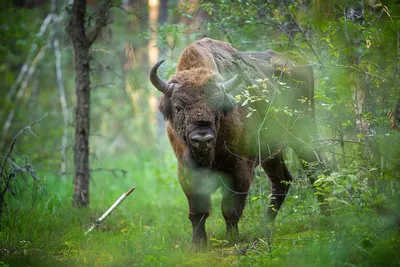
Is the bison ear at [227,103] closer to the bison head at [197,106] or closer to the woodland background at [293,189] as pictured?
the bison head at [197,106]

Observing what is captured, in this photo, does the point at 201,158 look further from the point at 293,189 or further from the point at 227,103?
the point at 293,189

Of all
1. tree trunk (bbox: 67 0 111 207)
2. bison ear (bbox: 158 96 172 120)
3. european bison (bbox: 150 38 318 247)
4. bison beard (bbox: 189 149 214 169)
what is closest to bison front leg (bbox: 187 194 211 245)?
european bison (bbox: 150 38 318 247)

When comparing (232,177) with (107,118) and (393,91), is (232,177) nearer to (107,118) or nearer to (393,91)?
(393,91)

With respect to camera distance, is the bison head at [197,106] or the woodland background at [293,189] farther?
the bison head at [197,106]

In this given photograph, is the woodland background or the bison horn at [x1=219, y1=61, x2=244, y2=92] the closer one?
the woodland background

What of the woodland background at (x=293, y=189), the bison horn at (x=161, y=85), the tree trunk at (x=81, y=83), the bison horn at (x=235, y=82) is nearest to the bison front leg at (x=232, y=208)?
the woodland background at (x=293, y=189)

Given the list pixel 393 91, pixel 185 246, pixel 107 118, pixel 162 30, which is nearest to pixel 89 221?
pixel 185 246

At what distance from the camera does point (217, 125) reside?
5617 mm

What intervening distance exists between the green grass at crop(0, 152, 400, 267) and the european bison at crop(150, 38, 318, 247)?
0.46 meters

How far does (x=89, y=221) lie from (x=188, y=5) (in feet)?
12.4

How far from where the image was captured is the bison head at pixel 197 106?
5.26 m

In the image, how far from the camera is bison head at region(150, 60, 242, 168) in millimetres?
5258

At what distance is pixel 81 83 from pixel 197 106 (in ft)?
10.1

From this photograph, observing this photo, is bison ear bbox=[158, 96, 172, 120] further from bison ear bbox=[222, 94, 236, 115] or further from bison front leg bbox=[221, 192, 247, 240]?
bison front leg bbox=[221, 192, 247, 240]
